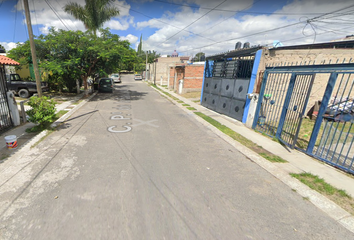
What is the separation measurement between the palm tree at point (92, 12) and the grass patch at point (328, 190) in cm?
2191

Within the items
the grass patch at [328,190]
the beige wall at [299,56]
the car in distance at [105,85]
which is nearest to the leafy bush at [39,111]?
the grass patch at [328,190]

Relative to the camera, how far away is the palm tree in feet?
57.2

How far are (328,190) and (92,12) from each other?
74.2 ft

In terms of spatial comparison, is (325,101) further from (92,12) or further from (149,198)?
(92,12)

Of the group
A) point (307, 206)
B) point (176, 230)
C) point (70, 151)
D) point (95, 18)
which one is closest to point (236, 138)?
point (307, 206)

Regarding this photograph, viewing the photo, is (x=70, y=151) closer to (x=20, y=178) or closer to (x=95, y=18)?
(x=20, y=178)

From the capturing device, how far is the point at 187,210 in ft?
9.40

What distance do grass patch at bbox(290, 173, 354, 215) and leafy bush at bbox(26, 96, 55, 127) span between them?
8027mm

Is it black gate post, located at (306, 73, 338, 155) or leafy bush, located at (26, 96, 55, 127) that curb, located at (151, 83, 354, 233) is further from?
leafy bush, located at (26, 96, 55, 127)

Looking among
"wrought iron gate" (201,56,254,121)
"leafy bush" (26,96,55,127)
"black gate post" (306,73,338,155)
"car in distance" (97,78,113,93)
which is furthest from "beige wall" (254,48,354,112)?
"car in distance" (97,78,113,93)

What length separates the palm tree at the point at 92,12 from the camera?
17.4 m

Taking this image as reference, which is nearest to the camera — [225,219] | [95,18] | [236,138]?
[225,219]

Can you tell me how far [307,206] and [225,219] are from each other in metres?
1.67

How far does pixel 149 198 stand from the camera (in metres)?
3.09
